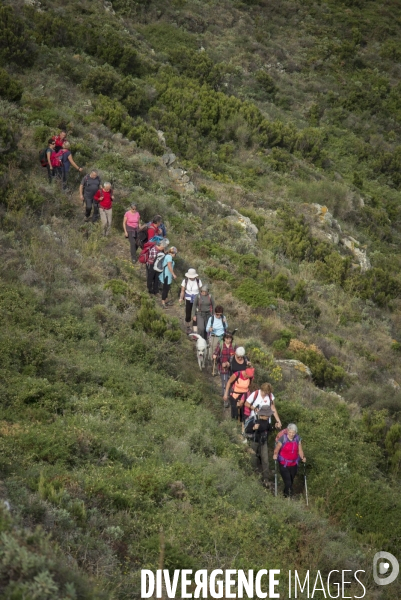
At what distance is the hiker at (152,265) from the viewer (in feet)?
41.3

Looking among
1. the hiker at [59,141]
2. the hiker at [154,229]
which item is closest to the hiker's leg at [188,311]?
the hiker at [154,229]

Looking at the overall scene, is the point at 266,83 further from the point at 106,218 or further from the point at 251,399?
the point at 251,399

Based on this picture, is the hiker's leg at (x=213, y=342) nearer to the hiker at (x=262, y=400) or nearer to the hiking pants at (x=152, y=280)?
the hiker at (x=262, y=400)

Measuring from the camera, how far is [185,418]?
9125 mm

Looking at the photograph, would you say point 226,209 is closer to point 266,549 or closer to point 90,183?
point 90,183

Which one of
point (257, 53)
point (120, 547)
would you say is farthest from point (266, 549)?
point (257, 53)

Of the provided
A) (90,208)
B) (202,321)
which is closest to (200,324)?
(202,321)

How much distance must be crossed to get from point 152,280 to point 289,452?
18.0 ft

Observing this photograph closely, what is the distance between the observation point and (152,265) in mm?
12734

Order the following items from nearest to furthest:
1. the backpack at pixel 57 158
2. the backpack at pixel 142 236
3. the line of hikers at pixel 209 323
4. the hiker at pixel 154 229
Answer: the line of hikers at pixel 209 323, the hiker at pixel 154 229, the backpack at pixel 142 236, the backpack at pixel 57 158

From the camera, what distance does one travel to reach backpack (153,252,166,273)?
1254 centimetres

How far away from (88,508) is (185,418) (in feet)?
9.46

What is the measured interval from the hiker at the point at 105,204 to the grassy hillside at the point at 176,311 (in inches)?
16.7

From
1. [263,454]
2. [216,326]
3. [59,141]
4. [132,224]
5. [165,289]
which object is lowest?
[263,454]
